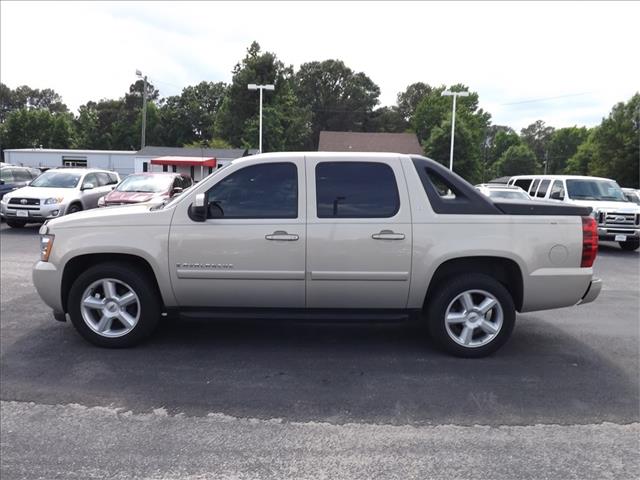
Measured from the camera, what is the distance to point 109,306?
510 cm

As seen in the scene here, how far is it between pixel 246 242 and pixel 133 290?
1.19 m

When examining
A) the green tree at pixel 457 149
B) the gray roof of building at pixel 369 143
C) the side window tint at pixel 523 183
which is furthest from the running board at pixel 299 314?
the gray roof of building at pixel 369 143

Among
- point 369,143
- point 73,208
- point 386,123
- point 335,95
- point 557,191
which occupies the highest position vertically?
point 335,95

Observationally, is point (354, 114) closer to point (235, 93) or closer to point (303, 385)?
point (235, 93)

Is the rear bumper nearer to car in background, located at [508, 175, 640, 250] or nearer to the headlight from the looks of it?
the headlight

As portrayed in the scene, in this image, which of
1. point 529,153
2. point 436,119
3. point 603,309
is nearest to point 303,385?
point 603,309

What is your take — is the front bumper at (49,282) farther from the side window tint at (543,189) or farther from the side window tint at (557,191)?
the side window tint at (543,189)

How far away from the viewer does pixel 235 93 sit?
48.7m

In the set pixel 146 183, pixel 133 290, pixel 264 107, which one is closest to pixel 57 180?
pixel 146 183

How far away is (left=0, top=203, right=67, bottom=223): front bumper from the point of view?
14258mm

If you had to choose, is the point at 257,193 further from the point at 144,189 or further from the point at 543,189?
the point at 543,189

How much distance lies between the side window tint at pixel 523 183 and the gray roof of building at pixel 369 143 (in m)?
34.8

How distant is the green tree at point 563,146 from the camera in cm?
9788

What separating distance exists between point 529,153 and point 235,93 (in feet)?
161
